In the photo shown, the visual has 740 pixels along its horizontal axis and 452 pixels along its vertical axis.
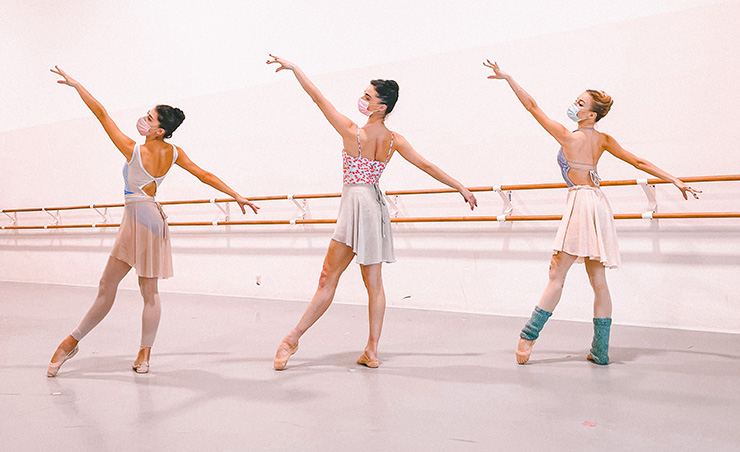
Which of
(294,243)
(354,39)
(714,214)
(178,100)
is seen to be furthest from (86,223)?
(714,214)

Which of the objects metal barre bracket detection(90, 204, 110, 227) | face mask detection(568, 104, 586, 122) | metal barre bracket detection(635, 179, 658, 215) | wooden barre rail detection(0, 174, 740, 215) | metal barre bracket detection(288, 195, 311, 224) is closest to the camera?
face mask detection(568, 104, 586, 122)

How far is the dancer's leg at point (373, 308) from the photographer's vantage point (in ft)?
9.11

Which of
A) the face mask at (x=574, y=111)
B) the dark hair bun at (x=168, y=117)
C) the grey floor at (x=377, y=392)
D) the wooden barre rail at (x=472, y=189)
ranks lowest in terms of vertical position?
the grey floor at (x=377, y=392)

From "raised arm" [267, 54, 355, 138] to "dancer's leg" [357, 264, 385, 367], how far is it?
0.62 metres

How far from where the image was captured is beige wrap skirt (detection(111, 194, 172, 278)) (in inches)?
104

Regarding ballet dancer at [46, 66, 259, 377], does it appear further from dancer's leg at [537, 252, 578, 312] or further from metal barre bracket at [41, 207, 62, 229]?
metal barre bracket at [41, 207, 62, 229]

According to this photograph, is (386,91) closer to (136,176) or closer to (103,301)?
(136,176)

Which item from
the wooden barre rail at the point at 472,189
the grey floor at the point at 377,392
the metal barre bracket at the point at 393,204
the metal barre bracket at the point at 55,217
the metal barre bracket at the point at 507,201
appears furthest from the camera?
the metal barre bracket at the point at 55,217

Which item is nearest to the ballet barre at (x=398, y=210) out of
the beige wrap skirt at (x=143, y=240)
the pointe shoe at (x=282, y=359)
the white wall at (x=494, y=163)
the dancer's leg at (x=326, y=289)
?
the white wall at (x=494, y=163)

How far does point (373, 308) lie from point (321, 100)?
964mm

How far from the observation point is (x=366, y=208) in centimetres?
274

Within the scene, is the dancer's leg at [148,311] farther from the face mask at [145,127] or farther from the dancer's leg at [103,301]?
the face mask at [145,127]

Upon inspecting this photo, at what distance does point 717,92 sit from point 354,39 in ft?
8.64


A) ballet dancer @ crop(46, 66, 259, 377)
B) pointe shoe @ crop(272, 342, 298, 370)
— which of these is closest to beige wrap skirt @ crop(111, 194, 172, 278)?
ballet dancer @ crop(46, 66, 259, 377)
